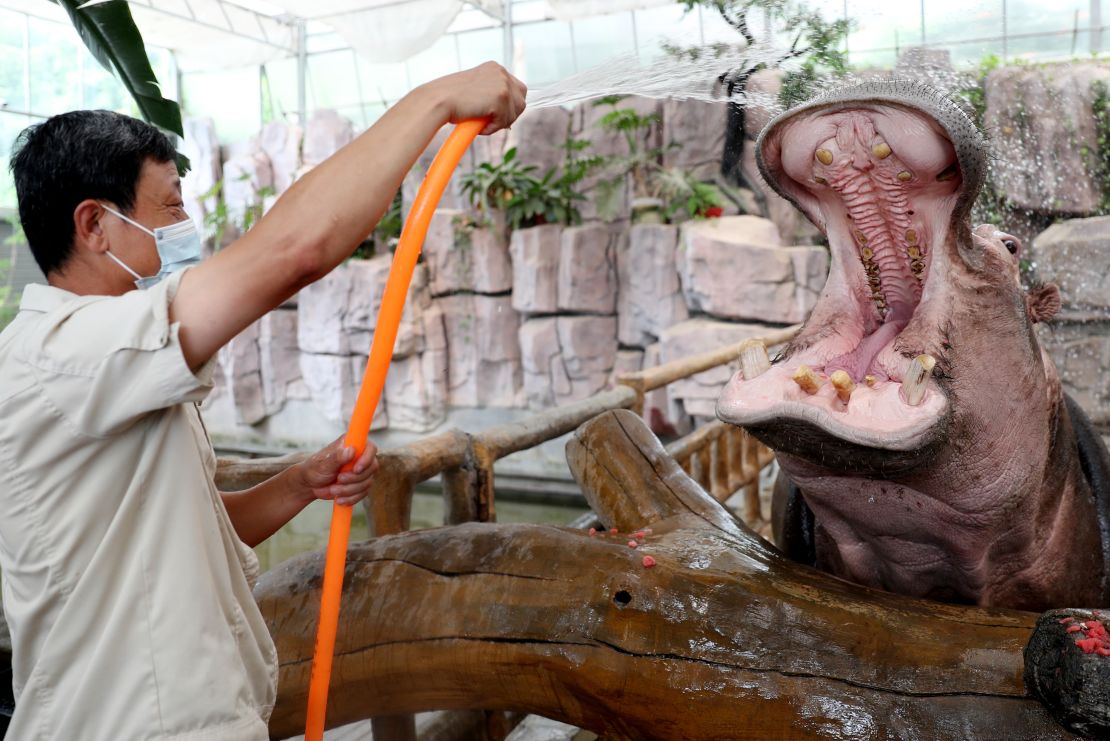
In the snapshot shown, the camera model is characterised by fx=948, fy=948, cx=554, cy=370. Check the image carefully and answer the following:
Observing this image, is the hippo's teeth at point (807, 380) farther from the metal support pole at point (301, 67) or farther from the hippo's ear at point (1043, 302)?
the metal support pole at point (301, 67)

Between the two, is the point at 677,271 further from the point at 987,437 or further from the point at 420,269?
the point at 987,437

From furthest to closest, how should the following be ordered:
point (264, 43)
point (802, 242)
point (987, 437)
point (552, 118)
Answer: point (264, 43), point (552, 118), point (802, 242), point (987, 437)

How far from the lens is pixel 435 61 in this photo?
45.6 feet

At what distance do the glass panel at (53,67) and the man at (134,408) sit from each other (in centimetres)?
1331

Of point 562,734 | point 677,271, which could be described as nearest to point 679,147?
point 677,271

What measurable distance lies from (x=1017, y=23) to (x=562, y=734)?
934 centimetres

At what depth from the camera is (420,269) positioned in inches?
445

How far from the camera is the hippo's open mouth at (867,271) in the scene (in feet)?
4.05

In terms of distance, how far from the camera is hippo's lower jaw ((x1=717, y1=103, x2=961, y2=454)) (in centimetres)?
124

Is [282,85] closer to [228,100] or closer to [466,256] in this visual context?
[228,100]

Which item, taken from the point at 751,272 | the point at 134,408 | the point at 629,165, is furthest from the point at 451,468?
the point at 629,165

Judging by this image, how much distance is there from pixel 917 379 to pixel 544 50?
12.7 meters

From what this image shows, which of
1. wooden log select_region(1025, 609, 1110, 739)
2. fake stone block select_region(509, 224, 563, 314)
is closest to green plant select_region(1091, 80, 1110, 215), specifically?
fake stone block select_region(509, 224, 563, 314)

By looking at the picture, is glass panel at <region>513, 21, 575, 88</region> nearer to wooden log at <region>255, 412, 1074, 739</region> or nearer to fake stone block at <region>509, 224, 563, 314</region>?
fake stone block at <region>509, 224, 563, 314</region>
